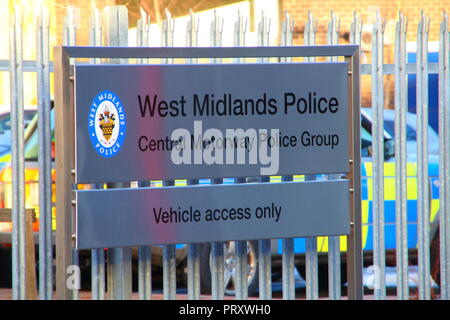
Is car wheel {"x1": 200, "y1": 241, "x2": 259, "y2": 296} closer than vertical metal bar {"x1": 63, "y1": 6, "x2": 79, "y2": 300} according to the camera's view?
No

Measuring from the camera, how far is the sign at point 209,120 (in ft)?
15.6

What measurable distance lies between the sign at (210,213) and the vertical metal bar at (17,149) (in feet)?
1.53

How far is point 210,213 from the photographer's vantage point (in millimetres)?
4941

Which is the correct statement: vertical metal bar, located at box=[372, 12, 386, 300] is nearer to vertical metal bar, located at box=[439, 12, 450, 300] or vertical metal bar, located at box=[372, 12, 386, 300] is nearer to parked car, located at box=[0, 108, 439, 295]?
vertical metal bar, located at box=[439, 12, 450, 300]

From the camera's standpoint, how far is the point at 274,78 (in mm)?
5020

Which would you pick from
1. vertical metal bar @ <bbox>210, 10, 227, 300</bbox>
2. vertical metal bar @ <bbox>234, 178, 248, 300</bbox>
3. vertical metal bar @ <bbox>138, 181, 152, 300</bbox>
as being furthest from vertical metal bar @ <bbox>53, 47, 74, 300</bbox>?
vertical metal bar @ <bbox>234, 178, 248, 300</bbox>

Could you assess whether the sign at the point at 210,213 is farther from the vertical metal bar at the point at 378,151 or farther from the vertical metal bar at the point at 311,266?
the vertical metal bar at the point at 378,151

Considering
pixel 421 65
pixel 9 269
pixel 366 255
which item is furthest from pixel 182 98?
pixel 9 269

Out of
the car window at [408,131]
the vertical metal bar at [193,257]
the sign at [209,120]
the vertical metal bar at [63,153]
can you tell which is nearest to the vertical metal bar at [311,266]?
the sign at [209,120]

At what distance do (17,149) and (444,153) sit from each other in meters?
2.70

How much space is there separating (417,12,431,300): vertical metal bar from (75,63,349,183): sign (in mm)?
660

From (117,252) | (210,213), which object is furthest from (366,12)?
(117,252)

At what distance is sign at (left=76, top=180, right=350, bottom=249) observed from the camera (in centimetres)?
479
